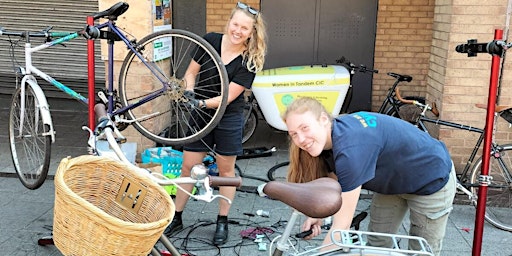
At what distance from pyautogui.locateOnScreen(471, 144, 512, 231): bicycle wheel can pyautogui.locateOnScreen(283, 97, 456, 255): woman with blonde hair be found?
1.74 m

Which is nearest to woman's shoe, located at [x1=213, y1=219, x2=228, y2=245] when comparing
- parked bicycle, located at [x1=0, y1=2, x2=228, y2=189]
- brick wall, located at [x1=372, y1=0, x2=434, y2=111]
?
parked bicycle, located at [x1=0, y1=2, x2=228, y2=189]

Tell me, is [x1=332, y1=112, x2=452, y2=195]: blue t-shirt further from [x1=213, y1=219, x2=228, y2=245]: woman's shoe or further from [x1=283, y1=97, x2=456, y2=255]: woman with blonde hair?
[x1=213, y1=219, x2=228, y2=245]: woman's shoe

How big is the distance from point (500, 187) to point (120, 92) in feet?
10.4

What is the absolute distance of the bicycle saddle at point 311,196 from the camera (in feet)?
6.49

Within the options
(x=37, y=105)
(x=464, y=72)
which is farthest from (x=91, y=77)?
(x=464, y=72)

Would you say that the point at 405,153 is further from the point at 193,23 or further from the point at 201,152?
the point at 193,23

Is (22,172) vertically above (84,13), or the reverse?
(84,13)

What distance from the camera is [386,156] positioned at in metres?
2.51

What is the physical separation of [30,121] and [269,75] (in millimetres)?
2481

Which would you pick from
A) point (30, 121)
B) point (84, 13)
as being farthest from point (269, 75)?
point (84, 13)

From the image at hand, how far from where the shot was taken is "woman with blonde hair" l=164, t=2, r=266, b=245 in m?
3.57

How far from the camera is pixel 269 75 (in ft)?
19.1

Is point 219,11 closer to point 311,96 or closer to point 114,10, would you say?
point 311,96

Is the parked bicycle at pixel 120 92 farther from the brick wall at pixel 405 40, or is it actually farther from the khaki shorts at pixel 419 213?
the brick wall at pixel 405 40
